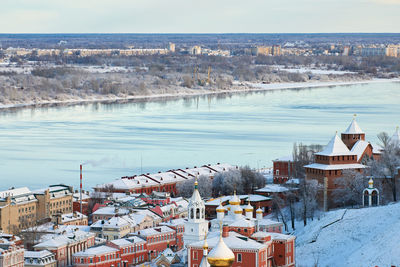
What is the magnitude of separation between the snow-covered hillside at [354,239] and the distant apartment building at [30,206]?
4.85 m

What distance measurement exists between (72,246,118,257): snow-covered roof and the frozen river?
6.15 metres

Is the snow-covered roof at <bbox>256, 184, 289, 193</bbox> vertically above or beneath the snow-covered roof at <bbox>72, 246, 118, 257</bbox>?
above

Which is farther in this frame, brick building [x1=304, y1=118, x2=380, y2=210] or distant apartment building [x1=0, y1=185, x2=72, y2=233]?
brick building [x1=304, y1=118, x2=380, y2=210]

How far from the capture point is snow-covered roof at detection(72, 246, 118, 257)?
46.9 feet

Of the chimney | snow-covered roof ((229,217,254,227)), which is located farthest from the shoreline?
the chimney

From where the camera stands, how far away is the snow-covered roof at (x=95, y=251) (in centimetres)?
1430

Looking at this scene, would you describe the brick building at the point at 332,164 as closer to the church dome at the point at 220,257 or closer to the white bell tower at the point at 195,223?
the white bell tower at the point at 195,223

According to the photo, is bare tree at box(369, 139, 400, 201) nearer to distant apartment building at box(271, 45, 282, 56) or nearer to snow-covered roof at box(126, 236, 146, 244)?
snow-covered roof at box(126, 236, 146, 244)

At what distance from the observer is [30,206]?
17.9 metres

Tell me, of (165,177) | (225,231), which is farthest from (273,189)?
(225,231)

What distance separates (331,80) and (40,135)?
4225 centimetres

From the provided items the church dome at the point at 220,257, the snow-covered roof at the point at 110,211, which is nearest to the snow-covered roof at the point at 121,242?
the snow-covered roof at the point at 110,211

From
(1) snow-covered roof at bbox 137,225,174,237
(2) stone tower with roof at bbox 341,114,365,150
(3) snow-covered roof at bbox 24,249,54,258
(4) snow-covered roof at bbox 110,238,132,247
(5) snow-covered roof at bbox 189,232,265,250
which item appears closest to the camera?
(5) snow-covered roof at bbox 189,232,265,250

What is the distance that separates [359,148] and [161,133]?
12.1m
